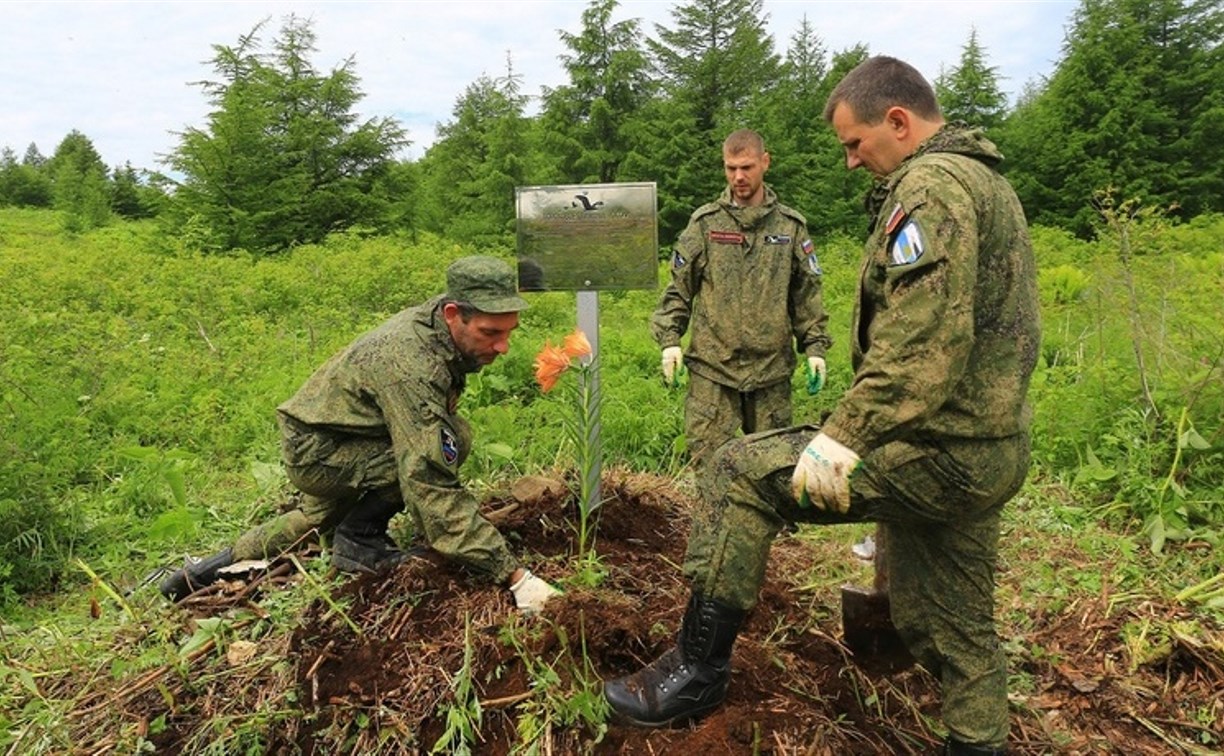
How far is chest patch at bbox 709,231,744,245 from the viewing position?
4277 mm

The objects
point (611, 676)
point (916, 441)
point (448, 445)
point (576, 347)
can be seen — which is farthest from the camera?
point (576, 347)

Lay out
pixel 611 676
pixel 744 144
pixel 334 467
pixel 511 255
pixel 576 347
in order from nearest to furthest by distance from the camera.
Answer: pixel 611 676 < pixel 576 347 < pixel 334 467 < pixel 744 144 < pixel 511 255

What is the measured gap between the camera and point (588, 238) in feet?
12.5

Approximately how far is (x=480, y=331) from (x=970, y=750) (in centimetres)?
213

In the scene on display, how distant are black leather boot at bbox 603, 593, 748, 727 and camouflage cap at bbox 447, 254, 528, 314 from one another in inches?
51.7

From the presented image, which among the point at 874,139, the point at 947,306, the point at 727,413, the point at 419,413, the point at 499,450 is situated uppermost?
the point at 874,139

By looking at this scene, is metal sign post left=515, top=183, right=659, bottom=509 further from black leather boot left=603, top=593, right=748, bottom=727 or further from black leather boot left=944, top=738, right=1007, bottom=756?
black leather boot left=944, top=738, right=1007, bottom=756

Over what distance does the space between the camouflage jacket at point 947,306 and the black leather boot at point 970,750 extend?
0.95 m

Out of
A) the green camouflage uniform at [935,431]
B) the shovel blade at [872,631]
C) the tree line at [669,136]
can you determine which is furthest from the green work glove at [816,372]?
the tree line at [669,136]

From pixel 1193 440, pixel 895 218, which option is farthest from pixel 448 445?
pixel 1193 440

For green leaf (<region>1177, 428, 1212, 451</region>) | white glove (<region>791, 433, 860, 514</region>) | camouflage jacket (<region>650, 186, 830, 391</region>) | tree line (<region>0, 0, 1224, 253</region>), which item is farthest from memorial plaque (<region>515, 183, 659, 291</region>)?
tree line (<region>0, 0, 1224, 253</region>)

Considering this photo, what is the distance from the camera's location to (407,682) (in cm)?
256

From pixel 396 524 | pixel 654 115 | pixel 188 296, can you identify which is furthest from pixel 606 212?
pixel 654 115

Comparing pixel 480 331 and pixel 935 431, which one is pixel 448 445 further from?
pixel 935 431
